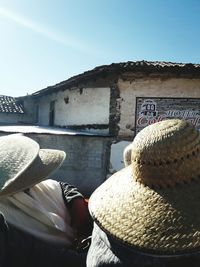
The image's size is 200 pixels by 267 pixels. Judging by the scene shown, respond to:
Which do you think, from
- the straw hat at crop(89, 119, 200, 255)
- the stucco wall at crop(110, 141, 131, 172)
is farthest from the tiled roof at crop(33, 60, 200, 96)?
the straw hat at crop(89, 119, 200, 255)

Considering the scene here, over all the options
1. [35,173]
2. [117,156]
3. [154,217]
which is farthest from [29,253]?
[117,156]

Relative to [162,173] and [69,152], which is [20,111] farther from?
[162,173]

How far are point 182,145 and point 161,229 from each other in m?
0.31

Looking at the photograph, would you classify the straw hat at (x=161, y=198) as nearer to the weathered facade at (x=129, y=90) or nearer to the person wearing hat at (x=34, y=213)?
the person wearing hat at (x=34, y=213)

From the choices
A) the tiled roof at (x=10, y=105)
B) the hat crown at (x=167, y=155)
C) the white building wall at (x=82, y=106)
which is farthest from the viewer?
the tiled roof at (x=10, y=105)

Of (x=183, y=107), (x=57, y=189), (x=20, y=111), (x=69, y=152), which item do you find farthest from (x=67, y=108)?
(x=57, y=189)

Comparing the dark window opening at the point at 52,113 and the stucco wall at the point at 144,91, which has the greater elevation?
the stucco wall at the point at 144,91

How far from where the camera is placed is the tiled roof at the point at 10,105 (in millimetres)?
21902

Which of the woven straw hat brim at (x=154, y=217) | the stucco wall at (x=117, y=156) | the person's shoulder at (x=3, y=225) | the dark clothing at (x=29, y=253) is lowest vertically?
the stucco wall at (x=117, y=156)

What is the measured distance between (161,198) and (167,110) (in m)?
11.2

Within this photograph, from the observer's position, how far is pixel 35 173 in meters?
1.87

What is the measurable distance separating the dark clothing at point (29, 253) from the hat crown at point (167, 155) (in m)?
0.58

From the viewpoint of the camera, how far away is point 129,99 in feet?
41.4

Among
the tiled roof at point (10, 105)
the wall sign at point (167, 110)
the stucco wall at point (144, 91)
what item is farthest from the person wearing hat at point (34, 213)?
the tiled roof at point (10, 105)
